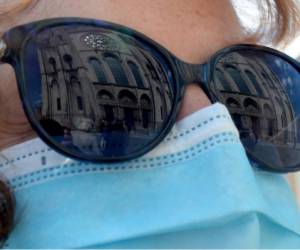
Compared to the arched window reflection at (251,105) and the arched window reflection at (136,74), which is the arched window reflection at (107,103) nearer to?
the arched window reflection at (136,74)

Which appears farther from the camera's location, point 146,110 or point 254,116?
point 254,116

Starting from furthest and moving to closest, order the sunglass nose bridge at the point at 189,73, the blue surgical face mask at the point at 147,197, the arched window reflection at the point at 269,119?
1. the arched window reflection at the point at 269,119
2. the sunglass nose bridge at the point at 189,73
3. the blue surgical face mask at the point at 147,197

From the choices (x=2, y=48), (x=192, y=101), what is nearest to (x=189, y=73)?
(x=192, y=101)

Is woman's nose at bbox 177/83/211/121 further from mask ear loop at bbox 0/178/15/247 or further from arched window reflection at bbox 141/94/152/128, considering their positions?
mask ear loop at bbox 0/178/15/247

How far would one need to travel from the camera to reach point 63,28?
0.76 m

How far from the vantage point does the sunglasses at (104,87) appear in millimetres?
703

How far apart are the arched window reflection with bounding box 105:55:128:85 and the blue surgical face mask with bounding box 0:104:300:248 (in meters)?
0.11

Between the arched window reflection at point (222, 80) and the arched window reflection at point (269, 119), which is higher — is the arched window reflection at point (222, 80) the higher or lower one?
the higher one

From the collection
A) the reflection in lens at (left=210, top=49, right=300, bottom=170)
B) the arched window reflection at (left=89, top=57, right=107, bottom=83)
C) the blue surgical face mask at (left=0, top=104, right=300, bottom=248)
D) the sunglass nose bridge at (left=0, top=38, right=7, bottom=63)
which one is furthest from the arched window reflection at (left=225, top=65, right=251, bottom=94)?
the sunglass nose bridge at (left=0, top=38, right=7, bottom=63)

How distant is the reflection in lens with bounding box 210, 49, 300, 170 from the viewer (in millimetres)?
854

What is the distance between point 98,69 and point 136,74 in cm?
6

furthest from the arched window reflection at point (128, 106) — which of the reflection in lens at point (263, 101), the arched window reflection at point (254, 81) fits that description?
the arched window reflection at point (254, 81)

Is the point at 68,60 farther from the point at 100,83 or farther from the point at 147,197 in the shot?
the point at 147,197

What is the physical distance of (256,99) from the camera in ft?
2.92
